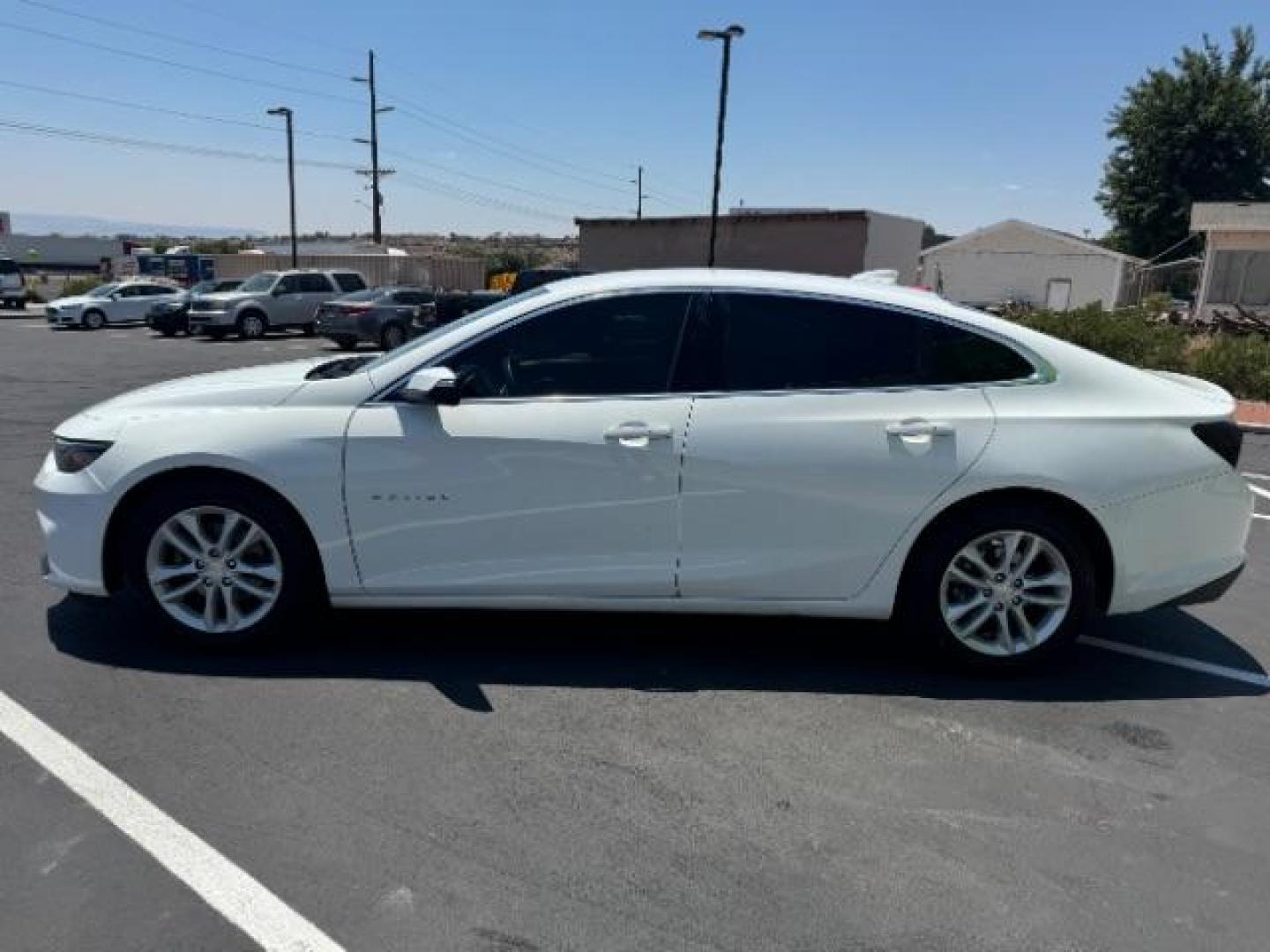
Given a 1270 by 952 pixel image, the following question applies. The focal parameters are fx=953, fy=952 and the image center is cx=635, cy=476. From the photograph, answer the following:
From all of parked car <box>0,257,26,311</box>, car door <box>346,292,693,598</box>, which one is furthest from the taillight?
parked car <box>0,257,26,311</box>

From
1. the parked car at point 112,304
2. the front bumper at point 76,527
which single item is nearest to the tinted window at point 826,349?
the front bumper at point 76,527

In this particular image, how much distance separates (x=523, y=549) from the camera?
12.5 ft

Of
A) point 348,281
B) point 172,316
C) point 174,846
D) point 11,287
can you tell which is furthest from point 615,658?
point 11,287

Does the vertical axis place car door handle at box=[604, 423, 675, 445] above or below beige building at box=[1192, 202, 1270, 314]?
below

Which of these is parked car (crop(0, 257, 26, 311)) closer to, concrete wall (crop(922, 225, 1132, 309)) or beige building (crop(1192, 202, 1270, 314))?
concrete wall (crop(922, 225, 1132, 309))

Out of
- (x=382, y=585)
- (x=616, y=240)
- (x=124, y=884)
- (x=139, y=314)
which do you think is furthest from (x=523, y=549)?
(x=616, y=240)

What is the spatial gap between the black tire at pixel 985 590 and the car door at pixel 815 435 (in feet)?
0.61

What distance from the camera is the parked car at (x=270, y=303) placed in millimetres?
24625

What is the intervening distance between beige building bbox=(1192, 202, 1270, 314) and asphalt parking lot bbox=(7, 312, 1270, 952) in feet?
90.7

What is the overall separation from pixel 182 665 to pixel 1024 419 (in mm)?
3516

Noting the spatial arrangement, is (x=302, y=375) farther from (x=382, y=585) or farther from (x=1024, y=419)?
(x=1024, y=419)

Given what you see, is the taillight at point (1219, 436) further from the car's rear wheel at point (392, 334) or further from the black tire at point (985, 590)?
the car's rear wheel at point (392, 334)

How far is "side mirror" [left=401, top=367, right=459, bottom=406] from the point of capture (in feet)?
12.1

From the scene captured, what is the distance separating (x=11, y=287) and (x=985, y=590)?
39.9 metres
